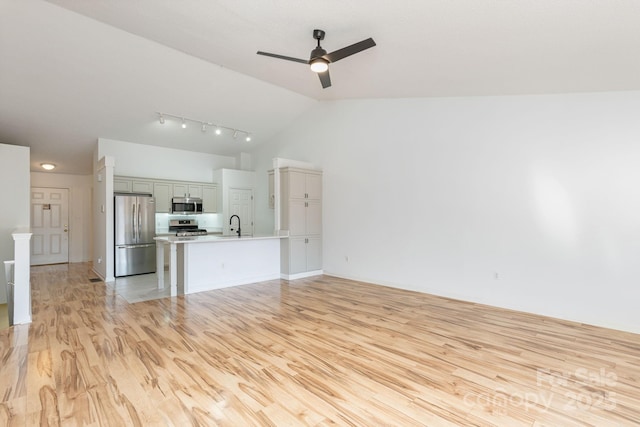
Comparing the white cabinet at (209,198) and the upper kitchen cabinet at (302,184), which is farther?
the white cabinet at (209,198)

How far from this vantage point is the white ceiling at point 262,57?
2.74 m

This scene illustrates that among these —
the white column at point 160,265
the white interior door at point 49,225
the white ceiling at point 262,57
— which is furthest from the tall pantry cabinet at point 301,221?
the white interior door at point 49,225

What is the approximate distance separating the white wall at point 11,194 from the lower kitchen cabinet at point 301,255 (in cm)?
446

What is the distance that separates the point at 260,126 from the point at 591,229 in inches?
249

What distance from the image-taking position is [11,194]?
18.1ft

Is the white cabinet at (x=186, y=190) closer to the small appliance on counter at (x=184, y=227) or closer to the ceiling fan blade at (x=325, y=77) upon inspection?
the small appliance on counter at (x=184, y=227)

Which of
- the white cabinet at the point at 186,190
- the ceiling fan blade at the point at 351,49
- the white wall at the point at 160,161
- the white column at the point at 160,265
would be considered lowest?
the white column at the point at 160,265

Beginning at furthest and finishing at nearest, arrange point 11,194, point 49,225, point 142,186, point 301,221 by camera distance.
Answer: point 49,225
point 142,186
point 301,221
point 11,194

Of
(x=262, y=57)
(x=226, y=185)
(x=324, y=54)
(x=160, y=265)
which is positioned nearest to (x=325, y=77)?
(x=324, y=54)

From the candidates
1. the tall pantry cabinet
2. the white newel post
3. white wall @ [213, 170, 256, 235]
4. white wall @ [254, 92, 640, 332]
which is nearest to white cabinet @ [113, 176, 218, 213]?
white wall @ [213, 170, 256, 235]

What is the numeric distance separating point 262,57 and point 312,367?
398cm

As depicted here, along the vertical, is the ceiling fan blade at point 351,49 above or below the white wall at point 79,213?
above

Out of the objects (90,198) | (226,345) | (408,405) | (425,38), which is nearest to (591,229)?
(425,38)

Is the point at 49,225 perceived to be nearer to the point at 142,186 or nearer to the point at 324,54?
the point at 142,186
